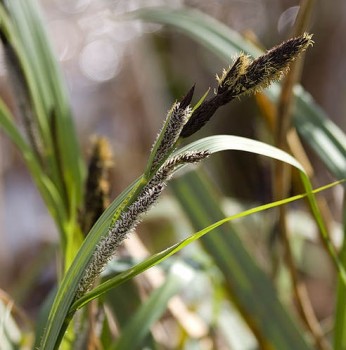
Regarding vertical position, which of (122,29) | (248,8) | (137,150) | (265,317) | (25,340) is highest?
(122,29)

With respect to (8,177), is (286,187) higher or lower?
lower

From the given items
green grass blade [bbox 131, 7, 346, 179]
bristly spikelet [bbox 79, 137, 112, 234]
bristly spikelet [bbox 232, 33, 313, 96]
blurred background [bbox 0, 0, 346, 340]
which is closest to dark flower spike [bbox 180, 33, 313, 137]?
bristly spikelet [bbox 232, 33, 313, 96]

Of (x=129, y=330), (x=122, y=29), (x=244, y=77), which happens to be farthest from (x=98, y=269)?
(x=122, y=29)

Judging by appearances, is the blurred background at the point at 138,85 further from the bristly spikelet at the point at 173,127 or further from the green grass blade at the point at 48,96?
the bristly spikelet at the point at 173,127

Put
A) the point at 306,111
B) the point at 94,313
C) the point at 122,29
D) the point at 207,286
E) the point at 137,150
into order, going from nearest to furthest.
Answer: the point at 94,313 → the point at 306,111 → the point at 207,286 → the point at 137,150 → the point at 122,29

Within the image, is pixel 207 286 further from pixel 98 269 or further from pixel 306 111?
pixel 98 269

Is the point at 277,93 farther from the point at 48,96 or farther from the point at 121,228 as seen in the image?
the point at 121,228

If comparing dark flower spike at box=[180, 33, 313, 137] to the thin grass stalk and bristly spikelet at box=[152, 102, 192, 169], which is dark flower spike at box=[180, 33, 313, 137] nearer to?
bristly spikelet at box=[152, 102, 192, 169]

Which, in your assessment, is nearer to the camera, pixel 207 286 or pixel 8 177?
pixel 207 286
